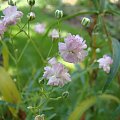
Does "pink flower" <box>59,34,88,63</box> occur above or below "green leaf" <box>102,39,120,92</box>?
above

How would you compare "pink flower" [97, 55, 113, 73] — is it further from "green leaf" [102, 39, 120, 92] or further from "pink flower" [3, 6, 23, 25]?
"pink flower" [3, 6, 23, 25]

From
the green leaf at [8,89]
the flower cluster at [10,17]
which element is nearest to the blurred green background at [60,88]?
the green leaf at [8,89]

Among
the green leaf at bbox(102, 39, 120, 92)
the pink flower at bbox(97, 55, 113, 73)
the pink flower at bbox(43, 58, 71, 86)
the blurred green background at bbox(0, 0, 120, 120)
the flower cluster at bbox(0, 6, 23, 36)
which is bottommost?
the blurred green background at bbox(0, 0, 120, 120)

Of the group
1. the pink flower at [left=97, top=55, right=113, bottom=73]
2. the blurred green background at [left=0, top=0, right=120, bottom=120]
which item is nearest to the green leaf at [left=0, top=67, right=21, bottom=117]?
the blurred green background at [left=0, top=0, right=120, bottom=120]

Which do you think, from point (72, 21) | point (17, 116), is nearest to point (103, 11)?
point (17, 116)

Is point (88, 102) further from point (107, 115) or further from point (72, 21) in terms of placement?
point (72, 21)

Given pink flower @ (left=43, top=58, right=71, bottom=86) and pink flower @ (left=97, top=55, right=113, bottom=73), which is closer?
pink flower @ (left=43, top=58, right=71, bottom=86)
